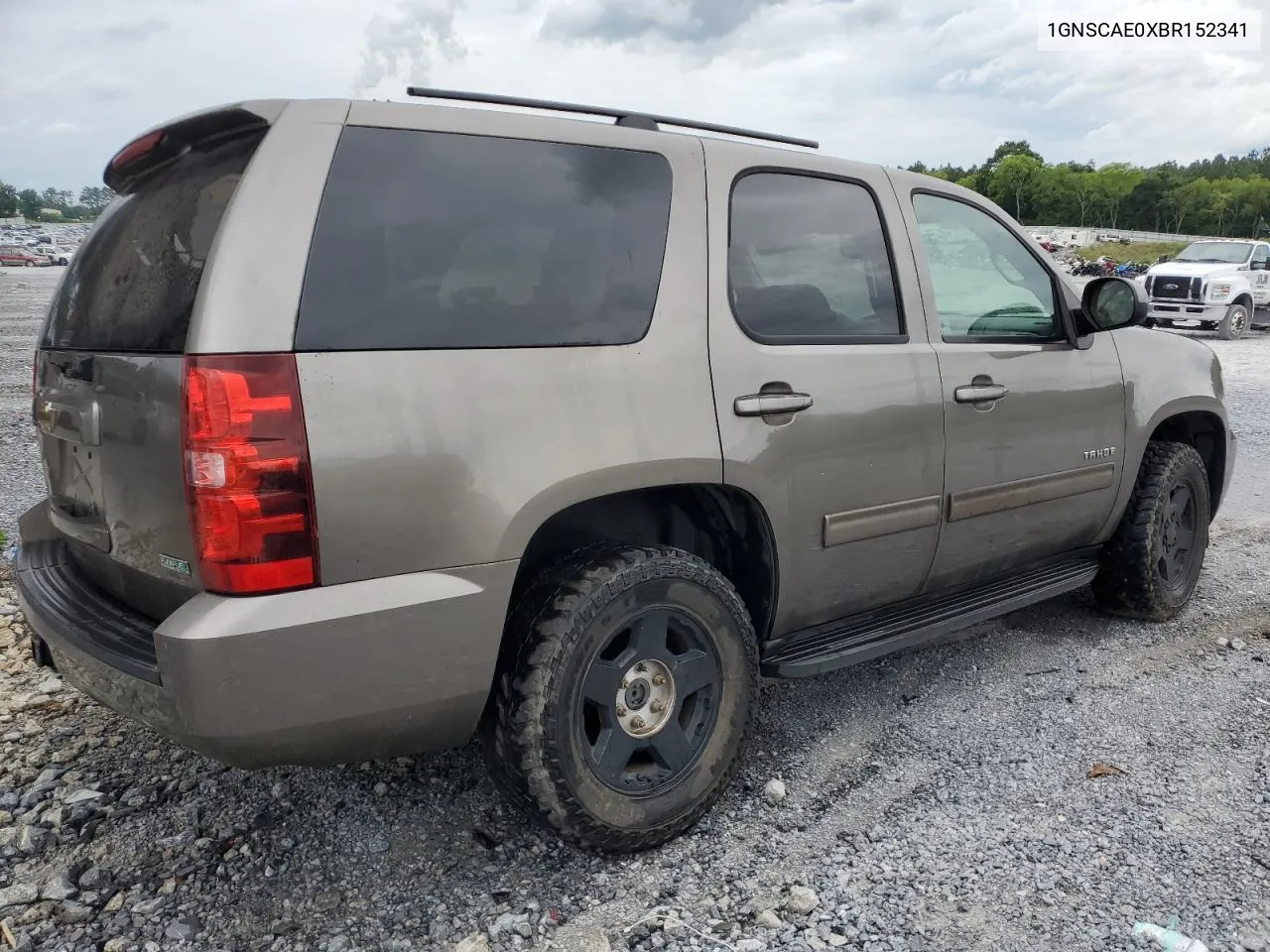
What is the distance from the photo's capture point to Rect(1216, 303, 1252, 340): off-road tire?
18.2 meters

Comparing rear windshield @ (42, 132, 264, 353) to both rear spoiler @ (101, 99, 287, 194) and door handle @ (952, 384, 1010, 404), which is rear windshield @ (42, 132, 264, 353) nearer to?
rear spoiler @ (101, 99, 287, 194)

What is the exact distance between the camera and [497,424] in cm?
216

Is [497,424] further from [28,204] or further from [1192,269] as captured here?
[28,204]

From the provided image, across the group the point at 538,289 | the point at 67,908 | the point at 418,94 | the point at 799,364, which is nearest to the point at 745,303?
the point at 799,364

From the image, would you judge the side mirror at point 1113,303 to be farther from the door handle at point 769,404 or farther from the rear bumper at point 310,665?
the rear bumper at point 310,665

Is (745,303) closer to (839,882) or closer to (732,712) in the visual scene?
(732,712)

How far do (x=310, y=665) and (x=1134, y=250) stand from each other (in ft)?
263

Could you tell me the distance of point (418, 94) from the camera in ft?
7.65

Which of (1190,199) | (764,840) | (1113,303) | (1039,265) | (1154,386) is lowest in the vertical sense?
(764,840)

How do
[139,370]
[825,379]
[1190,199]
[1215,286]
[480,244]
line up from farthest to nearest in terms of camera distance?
[1190,199]
[1215,286]
[825,379]
[480,244]
[139,370]

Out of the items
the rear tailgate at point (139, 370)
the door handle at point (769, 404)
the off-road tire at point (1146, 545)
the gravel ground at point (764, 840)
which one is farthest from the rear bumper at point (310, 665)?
the off-road tire at point (1146, 545)

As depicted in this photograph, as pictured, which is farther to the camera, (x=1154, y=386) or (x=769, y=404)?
(x=1154, y=386)

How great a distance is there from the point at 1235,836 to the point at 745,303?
1987 millimetres

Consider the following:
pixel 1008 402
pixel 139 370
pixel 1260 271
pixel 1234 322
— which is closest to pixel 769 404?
pixel 1008 402
